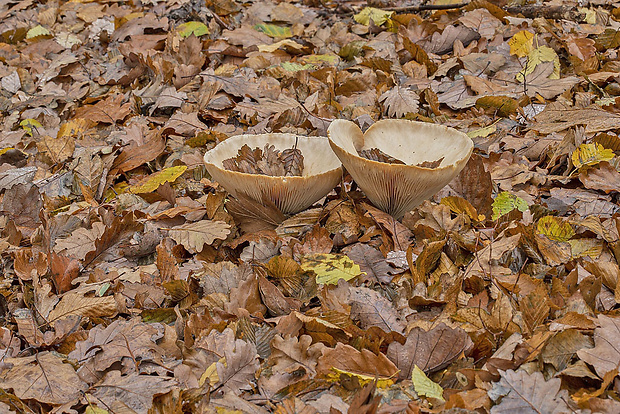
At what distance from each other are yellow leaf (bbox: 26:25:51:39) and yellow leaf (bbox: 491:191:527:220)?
224 inches

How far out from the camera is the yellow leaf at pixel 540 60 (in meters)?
4.62

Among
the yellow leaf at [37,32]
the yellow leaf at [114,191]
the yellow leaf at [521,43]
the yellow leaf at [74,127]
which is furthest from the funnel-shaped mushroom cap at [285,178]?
the yellow leaf at [37,32]

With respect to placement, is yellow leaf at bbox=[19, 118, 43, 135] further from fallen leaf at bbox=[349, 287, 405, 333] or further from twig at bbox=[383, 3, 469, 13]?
twig at bbox=[383, 3, 469, 13]

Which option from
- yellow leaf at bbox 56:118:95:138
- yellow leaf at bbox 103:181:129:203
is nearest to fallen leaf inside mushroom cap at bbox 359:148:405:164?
yellow leaf at bbox 103:181:129:203

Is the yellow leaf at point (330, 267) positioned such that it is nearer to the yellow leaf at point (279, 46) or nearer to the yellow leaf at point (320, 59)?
the yellow leaf at point (320, 59)

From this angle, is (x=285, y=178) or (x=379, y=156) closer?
(x=285, y=178)

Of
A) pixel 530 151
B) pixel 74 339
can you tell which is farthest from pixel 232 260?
pixel 530 151

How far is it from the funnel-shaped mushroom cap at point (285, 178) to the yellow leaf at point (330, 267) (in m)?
0.39

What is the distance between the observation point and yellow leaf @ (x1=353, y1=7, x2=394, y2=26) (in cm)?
611

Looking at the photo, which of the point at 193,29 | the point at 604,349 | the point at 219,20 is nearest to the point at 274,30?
the point at 219,20

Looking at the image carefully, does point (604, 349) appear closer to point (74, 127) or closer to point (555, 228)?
point (555, 228)

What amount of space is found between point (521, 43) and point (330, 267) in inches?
132

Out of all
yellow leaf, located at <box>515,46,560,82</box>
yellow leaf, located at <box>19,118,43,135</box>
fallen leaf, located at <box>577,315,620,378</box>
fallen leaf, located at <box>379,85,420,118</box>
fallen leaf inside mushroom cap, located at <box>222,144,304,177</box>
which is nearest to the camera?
fallen leaf, located at <box>577,315,620,378</box>

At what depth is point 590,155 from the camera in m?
3.42
